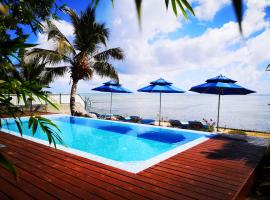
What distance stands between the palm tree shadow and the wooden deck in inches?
1.0

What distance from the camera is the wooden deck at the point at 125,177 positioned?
3.69m

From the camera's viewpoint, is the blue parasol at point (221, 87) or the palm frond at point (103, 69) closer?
the blue parasol at point (221, 87)

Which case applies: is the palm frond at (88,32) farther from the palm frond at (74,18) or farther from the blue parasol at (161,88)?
the blue parasol at (161,88)

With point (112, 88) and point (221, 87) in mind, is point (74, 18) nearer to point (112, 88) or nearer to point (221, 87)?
point (112, 88)

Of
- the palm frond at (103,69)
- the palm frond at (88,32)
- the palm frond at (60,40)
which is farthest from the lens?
the palm frond at (103,69)

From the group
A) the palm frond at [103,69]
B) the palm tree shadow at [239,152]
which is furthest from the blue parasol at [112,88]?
the palm tree shadow at [239,152]

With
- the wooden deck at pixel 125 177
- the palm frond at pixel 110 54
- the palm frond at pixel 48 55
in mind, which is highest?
the palm frond at pixel 110 54

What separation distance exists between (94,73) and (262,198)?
13.7 metres

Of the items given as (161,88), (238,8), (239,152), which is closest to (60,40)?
(161,88)

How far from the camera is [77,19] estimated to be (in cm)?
1602

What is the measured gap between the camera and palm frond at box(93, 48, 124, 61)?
1658 centimetres

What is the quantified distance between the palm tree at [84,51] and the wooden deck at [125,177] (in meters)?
10.1

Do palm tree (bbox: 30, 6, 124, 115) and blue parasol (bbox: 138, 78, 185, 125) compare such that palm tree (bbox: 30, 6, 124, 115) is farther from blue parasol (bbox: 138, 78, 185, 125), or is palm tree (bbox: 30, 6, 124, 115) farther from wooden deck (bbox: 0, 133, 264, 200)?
wooden deck (bbox: 0, 133, 264, 200)

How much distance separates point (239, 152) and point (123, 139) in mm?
5264
